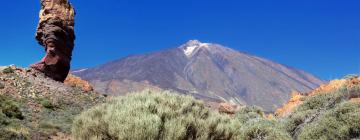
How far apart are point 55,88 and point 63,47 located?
3.14 meters

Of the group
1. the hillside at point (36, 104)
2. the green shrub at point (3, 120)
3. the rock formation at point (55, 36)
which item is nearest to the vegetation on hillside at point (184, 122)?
the hillside at point (36, 104)

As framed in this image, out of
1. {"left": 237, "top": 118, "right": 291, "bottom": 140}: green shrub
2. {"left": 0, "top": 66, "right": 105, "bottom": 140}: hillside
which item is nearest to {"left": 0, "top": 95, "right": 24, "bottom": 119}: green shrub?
{"left": 0, "top": 66, "right": 105, "bottom": 140}: hillside

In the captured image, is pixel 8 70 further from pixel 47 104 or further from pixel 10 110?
pixel 10 110

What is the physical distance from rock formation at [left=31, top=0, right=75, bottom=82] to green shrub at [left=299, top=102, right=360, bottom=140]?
2478cm

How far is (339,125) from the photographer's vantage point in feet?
40.7

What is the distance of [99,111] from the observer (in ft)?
43.5

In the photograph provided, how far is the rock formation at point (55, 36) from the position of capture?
114 feet

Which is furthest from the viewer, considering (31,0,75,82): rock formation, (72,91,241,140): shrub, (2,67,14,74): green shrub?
(31,0,75,82): rock formation

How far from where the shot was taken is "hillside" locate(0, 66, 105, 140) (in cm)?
2139

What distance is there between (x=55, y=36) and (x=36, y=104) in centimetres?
722

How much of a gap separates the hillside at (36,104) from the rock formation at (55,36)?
3.42 ft

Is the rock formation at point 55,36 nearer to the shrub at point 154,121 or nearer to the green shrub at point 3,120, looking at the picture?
the green shrub at point 3,120

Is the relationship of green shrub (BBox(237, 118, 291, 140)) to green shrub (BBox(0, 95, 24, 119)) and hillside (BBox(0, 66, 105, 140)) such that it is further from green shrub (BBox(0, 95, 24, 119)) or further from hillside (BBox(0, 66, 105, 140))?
green shrub (BBox(0, 95, 24, 119))

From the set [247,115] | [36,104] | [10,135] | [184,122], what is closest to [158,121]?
[184,122]
